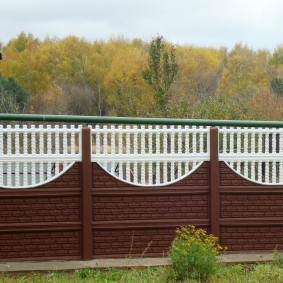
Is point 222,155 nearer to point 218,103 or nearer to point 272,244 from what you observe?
point 272,244

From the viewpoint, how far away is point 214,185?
22.2 feet

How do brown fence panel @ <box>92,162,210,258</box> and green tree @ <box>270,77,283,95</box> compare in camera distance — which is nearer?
brown fence panel @ <box>92,162,210,258</box>

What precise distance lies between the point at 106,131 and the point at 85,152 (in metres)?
0.29

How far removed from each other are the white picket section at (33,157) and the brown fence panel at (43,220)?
83 mm

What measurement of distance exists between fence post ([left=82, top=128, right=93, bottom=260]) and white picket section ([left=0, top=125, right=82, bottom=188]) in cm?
7

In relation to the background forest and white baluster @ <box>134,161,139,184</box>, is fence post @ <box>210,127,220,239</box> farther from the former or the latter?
the background forest

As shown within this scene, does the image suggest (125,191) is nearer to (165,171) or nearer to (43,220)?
(165,171)

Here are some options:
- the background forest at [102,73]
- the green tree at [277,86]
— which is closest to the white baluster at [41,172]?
the background forest at [102,73]

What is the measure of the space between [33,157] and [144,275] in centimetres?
152

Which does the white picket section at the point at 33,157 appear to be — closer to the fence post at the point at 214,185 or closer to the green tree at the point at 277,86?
the fence post at the point at 214,185

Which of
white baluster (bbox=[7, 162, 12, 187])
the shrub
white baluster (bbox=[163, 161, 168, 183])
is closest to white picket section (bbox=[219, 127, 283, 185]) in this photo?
white baluster (bbox=[163, 161, 168, 183])

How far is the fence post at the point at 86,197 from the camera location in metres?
6.51

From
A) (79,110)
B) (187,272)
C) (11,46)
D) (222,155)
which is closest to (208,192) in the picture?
Result: (222,155)

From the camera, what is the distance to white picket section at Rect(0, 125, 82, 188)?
21.1ft
